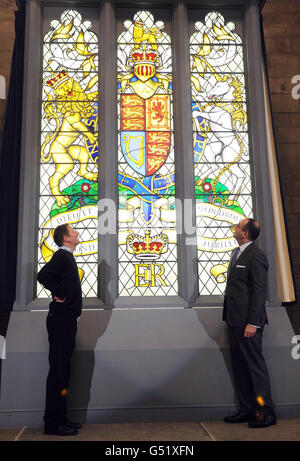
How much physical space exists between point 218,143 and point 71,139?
4.09 ft

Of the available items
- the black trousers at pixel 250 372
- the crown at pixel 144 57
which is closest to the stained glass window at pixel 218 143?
the crown at pixel 144 57

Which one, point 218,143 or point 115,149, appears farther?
point 218,143

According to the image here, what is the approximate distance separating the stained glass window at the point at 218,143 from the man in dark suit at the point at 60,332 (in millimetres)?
1182

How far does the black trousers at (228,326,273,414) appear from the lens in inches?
116

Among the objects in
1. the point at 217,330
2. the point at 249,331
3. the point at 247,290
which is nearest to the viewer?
the point at 249,331

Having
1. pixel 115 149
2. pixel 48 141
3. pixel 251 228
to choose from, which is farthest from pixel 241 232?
pixel 48 141

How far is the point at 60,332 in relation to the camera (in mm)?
2896

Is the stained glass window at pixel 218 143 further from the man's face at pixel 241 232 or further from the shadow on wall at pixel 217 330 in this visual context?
the man's face at pixel 241 232

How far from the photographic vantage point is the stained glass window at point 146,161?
147 inches

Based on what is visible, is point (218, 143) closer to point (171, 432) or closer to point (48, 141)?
point (48, 141)

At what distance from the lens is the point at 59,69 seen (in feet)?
13.4

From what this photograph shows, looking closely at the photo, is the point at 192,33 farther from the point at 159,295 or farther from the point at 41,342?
the point at 41,342

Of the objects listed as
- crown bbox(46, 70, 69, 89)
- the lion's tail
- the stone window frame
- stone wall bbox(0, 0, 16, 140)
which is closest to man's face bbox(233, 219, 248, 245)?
the stone window frame

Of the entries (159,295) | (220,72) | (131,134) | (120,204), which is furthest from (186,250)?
(220,72)
